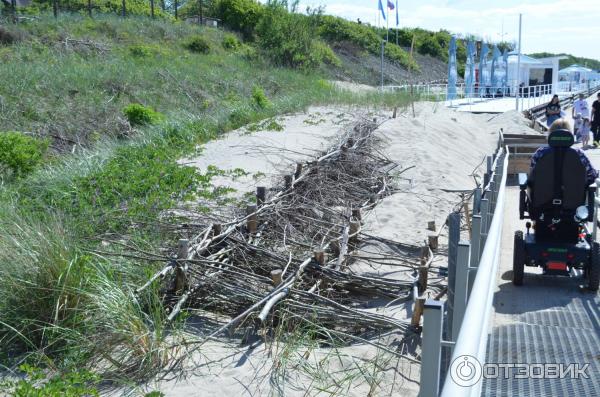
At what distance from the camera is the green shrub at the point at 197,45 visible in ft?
109

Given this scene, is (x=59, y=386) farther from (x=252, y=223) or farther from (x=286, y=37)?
(x=286, y=37)

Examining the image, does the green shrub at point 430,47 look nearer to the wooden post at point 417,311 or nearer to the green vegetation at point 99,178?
the green vegetation at point 99,178

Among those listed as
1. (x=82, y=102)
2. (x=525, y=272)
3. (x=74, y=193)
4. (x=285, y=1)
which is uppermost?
(x=285, y=1)

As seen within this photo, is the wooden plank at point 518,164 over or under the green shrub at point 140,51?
under

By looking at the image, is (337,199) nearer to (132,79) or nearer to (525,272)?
(525,272)

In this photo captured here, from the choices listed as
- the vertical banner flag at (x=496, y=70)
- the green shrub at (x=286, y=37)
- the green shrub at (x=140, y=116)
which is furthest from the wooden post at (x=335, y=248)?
the vertical banner flag at (x=496, y=70)

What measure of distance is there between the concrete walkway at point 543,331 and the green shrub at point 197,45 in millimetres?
27970

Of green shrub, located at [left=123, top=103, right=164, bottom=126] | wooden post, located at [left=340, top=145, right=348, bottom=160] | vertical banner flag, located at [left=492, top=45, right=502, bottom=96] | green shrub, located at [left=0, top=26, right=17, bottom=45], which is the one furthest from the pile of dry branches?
vertical banner flag, located at [left=492, top=45, right=502, bottom=96]

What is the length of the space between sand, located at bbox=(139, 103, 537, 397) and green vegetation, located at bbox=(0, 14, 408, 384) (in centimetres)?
50

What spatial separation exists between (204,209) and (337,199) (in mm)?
2281

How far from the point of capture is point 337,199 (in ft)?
32.7

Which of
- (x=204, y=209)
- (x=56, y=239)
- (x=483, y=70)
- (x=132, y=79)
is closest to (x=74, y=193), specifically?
(x=204, y=209)

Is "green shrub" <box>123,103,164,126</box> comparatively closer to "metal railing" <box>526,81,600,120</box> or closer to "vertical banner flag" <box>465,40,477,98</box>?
"metal railing" <box>526,81,600,120</box>

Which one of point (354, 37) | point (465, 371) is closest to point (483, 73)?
point (354, 37)
